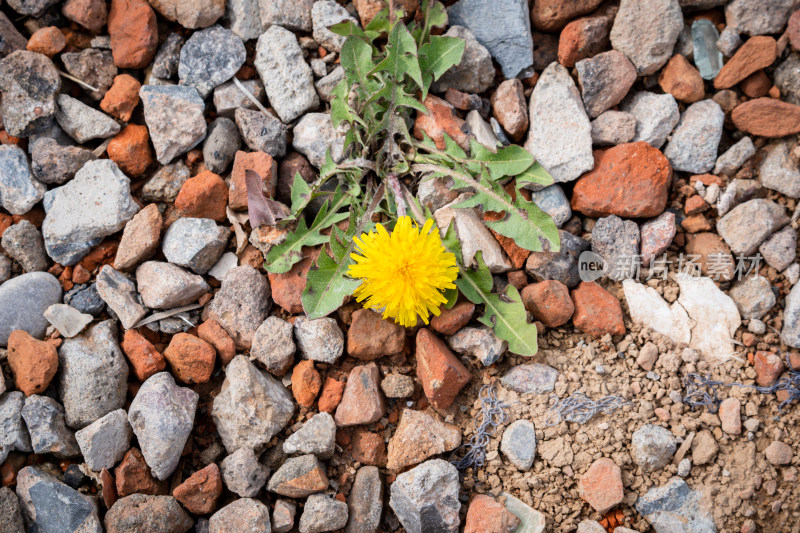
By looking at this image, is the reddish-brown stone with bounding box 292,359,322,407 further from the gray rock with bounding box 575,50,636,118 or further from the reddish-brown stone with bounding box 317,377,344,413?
the gray rock with bounding box 575,50,636,118

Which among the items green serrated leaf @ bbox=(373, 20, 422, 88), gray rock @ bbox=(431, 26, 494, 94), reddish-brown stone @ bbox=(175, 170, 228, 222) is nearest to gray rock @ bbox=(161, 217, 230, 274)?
reddish-brown stone @ bbox=(175, 170, 228, 222)

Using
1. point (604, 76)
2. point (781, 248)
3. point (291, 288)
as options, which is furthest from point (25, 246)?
point (781, 248)

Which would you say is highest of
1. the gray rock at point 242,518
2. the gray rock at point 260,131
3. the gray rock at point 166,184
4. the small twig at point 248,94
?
the small twig at point 248,94

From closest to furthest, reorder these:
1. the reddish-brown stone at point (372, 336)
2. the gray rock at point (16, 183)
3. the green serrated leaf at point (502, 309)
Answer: the green serrated leaf at point (502, 309) → the reddish-brown stone at point (372, 336) → the gray rock at point (16, 183)

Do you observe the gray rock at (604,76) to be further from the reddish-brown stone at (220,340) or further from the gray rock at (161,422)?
the gray rock at (161,422)

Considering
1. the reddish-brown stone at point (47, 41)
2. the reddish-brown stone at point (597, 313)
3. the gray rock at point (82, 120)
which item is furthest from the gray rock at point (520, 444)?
the reddish-brown stone at point (47, 41)

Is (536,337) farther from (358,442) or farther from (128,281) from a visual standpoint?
(128,281)

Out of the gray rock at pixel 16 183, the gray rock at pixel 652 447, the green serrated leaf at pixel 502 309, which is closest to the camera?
the gray rock at pixel 652 447

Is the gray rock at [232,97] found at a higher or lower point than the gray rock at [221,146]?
higher
